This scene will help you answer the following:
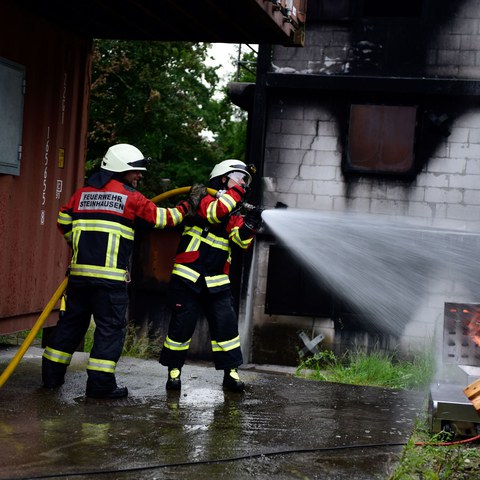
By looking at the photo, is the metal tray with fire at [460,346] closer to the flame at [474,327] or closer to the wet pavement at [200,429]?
the flame at [474,327]

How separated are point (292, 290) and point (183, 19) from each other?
607 cm

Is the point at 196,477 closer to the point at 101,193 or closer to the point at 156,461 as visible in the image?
the point at 156,461

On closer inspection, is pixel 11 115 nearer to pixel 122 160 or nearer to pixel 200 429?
pixel 122 160

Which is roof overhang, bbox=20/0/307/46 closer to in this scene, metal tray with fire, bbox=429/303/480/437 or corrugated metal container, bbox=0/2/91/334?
corrugated metal container, bbox=0/2/91/334

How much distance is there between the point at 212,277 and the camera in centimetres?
663

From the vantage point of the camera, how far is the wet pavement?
446cm

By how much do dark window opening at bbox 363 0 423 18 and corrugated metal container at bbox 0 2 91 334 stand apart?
5768 mm

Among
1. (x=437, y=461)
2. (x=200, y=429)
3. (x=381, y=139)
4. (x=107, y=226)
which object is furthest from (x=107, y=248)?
(x=381, y=139)

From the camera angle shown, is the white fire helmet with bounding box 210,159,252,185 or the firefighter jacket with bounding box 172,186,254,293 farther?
the white fire helmet with bounding box 210,159,252,185

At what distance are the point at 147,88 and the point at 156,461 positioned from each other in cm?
1619

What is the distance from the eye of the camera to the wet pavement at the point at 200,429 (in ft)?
14.6

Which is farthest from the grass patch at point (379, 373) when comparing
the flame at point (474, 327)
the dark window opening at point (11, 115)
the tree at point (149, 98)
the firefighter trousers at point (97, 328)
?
the tree at point (149, 98)

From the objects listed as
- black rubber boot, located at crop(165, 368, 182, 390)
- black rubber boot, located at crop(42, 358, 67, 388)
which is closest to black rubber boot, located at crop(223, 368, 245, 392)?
black rubber boot, located at crop(165, 368, 182, 390)

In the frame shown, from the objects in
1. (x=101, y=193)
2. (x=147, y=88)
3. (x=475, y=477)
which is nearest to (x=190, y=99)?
(x=147, y=88)
